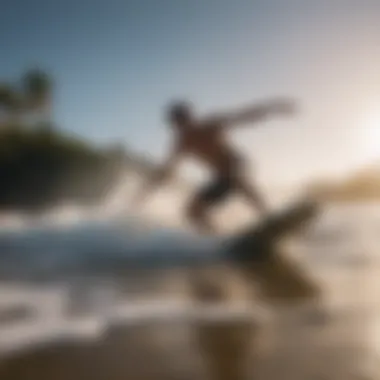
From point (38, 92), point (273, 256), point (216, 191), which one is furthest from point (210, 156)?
point (38, 92)

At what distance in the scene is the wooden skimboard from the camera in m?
1.33

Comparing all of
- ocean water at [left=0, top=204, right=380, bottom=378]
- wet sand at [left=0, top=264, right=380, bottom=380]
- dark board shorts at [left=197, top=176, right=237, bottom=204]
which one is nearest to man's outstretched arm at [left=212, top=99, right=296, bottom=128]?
dark board shorts at [left=197, top=176, right=237, bottom=204]

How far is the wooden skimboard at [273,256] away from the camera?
4.35 feet

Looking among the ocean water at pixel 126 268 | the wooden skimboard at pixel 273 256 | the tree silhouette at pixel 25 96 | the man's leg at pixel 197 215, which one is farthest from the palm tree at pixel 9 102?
the wooden skimboard at pixel 273 256

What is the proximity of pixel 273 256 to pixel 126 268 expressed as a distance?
31 cm

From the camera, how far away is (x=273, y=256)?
1337mm

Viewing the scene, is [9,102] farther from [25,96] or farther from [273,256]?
[273,256]

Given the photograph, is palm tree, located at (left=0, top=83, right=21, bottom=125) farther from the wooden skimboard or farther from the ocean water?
the wooden skimboard

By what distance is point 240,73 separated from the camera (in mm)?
1359

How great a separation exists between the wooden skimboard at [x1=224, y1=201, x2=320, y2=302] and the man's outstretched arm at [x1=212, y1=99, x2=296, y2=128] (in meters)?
0.20

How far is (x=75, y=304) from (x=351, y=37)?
82 centimetres

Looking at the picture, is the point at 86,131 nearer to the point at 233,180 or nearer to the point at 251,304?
the point at 233,180

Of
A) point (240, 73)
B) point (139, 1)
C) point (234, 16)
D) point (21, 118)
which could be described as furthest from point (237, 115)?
point (21, 118)

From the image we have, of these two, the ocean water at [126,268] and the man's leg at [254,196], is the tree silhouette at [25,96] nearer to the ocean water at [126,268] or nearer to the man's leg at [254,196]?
the ocean water at [126,268]
